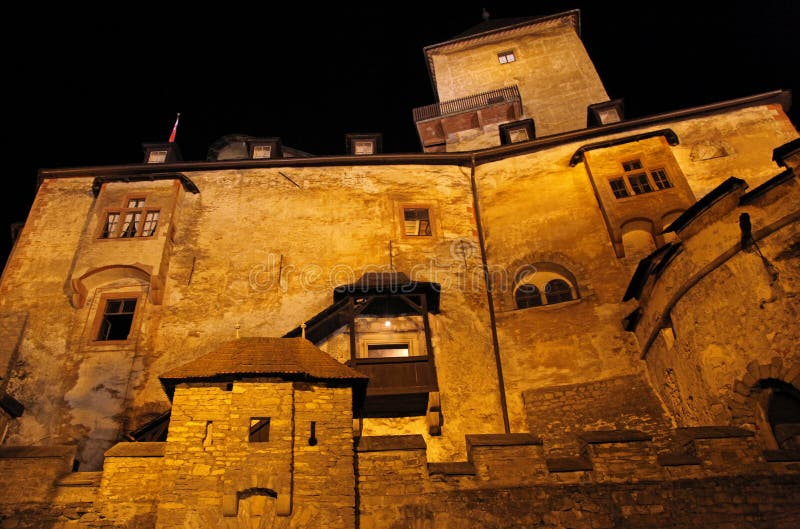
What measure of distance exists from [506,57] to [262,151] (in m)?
16.2

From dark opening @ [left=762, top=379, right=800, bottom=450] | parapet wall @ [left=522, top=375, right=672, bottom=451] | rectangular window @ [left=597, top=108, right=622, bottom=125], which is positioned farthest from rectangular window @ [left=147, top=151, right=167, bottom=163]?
dark opening @ [left=762, top=379, right=800, bottom=450]

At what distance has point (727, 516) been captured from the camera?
26.7 ft

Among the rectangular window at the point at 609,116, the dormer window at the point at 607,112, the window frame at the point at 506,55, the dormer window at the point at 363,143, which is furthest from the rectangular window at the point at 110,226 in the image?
the window frame at the point at 506,55

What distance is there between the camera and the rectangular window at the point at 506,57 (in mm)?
30375

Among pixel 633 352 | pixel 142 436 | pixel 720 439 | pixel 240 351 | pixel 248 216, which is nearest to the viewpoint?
pixel 720 439

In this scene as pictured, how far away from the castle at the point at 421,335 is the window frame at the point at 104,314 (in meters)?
0.09

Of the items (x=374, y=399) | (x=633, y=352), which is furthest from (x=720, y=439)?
(x=374, y=399)

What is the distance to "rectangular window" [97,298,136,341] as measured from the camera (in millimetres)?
16269

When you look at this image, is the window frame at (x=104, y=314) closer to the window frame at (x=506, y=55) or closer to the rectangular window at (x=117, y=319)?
the rectangular window at (x=117, y=319)

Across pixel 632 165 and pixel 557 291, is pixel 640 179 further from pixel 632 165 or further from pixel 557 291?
pixel 557 291

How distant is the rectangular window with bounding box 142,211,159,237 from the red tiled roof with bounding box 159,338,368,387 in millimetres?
9545

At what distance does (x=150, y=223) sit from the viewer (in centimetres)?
1794

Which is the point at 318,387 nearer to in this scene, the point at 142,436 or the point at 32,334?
the point at 142,436

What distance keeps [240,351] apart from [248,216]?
978 cm
